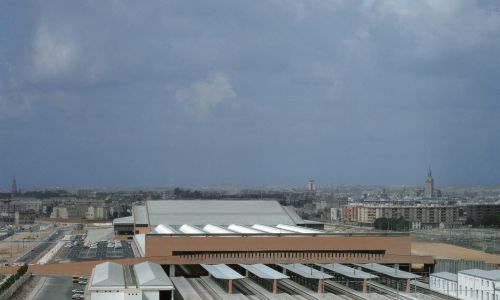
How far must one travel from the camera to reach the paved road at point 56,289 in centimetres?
2245

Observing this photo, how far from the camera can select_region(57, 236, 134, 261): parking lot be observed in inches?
1136

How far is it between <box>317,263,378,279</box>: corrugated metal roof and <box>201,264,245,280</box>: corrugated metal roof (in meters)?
3.55

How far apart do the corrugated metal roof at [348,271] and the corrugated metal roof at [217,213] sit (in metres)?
11.8

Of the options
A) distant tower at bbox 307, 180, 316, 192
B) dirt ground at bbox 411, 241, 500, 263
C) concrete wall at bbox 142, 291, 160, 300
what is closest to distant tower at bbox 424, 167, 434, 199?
distant tower at bbox 307, 180, 316, 192

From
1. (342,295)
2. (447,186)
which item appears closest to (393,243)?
(342,295)

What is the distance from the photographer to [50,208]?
339ft

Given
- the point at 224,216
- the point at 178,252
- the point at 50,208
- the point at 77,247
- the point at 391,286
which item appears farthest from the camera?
the point at 50,208


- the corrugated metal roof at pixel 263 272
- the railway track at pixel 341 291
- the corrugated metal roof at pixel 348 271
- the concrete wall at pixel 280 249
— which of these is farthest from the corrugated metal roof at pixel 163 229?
the railway track at pixel 341 291

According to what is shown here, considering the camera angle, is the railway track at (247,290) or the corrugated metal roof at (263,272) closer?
the railway track at (247,290)

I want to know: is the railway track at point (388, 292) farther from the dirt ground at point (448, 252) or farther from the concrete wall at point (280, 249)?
the dirt ground at point (448, 252)

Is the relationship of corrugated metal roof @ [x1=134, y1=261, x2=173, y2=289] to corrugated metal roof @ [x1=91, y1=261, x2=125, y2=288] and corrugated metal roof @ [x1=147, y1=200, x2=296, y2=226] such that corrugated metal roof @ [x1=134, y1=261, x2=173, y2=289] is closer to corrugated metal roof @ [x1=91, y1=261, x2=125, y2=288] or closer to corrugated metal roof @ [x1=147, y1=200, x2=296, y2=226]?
corrugated metal roof @ [x1=91, y1=261, x2=125, y2=288]

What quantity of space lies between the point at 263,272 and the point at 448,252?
15114 mm

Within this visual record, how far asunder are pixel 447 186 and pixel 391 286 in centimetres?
16110

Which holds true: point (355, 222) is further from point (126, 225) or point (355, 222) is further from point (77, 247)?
point (77, 247)
